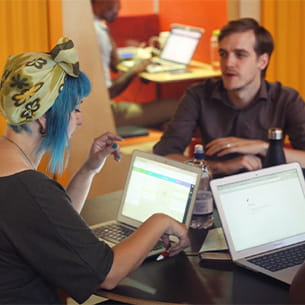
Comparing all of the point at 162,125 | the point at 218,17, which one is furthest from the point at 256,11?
the point at 162,125

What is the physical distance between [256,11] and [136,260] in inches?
121

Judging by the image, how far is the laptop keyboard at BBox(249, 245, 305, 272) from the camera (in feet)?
6.15

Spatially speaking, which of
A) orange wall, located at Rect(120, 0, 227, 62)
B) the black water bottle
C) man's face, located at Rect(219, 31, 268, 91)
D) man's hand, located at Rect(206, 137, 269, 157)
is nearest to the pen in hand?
the black water bottle

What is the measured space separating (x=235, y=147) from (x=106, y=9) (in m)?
2.70

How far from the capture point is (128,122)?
197 inches

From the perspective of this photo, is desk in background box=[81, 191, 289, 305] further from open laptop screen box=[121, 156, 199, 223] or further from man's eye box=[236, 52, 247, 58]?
man's eye box=[236, 52, 247, 58]

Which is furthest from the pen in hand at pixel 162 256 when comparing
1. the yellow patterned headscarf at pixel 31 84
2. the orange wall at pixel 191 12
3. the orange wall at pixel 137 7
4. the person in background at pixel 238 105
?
the orange wall at pixel 137 7

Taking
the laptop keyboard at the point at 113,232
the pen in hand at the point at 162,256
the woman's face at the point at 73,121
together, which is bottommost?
the laptop keyboard at the point at 113,232

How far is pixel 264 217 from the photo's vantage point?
2006 millimetres

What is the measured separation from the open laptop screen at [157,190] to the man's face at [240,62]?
0.99 meters

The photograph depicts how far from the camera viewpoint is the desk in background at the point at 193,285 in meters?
1.70

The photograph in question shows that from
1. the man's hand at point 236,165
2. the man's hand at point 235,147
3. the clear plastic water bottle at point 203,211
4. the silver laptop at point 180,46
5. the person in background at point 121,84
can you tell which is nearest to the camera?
the clear plastic water bottle at point 203,211

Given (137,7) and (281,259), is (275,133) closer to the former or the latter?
(281,259)

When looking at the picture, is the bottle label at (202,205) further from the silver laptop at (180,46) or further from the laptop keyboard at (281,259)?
the silver laptop at (180,46)
